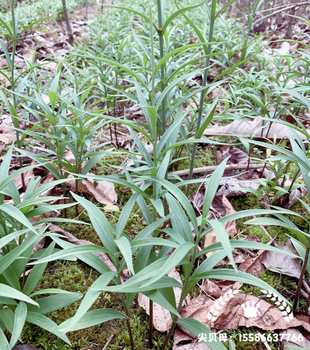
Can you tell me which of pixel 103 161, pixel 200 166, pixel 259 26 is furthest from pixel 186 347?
pixel 259 26

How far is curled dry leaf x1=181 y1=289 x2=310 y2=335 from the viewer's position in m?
1.20

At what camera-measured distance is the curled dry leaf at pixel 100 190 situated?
188 cm

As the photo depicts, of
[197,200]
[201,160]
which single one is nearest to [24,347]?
[197,200]

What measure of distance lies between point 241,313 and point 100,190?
3.94ft

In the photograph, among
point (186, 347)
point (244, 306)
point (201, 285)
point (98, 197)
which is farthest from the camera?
point (98, 197)

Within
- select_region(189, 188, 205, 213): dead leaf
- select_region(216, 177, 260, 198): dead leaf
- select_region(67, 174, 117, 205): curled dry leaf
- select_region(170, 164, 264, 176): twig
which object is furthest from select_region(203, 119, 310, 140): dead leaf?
select_region(67, 174, 117, 205): curled dry leaf

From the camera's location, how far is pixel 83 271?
1.47 meters

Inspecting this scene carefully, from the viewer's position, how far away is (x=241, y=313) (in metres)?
1.24

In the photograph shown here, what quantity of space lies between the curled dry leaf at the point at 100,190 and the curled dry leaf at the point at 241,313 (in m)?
0.89

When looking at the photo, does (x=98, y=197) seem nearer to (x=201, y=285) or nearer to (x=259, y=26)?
(x=201, y=285)

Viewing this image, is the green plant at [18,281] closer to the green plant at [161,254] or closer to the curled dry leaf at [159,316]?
the green plant at [161,254]

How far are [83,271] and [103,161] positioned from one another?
1038 mm

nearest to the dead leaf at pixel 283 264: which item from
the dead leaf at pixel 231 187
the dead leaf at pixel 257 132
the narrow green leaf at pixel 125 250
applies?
the dead leaf at pixel 231 187

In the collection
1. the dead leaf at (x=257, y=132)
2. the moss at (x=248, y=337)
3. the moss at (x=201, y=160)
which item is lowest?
the moss at (x=248, y=337)
